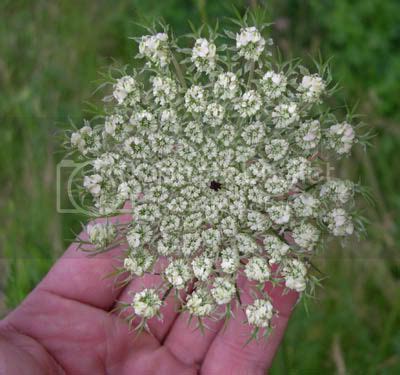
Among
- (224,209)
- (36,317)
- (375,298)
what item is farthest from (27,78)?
(375,298)

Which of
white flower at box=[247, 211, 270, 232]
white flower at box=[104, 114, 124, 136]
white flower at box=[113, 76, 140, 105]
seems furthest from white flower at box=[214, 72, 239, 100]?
white flower at box=[247, 211, 270, 232]

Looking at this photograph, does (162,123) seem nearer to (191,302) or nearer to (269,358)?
(191,302)

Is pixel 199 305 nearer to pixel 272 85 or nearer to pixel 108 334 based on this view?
pixel 108 334

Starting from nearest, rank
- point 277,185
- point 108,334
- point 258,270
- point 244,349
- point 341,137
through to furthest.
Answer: point 258,270 → point 277,185 → point 341,137 → point 244,349 → point 108,334

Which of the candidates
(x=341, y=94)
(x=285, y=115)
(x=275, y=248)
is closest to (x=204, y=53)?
(x=285, y=115)

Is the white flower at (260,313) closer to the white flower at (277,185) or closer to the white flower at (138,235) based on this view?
the white flower at (277,185)

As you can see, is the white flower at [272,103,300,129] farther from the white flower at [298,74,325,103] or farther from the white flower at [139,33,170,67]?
the white flower at [139,33,170,67]
